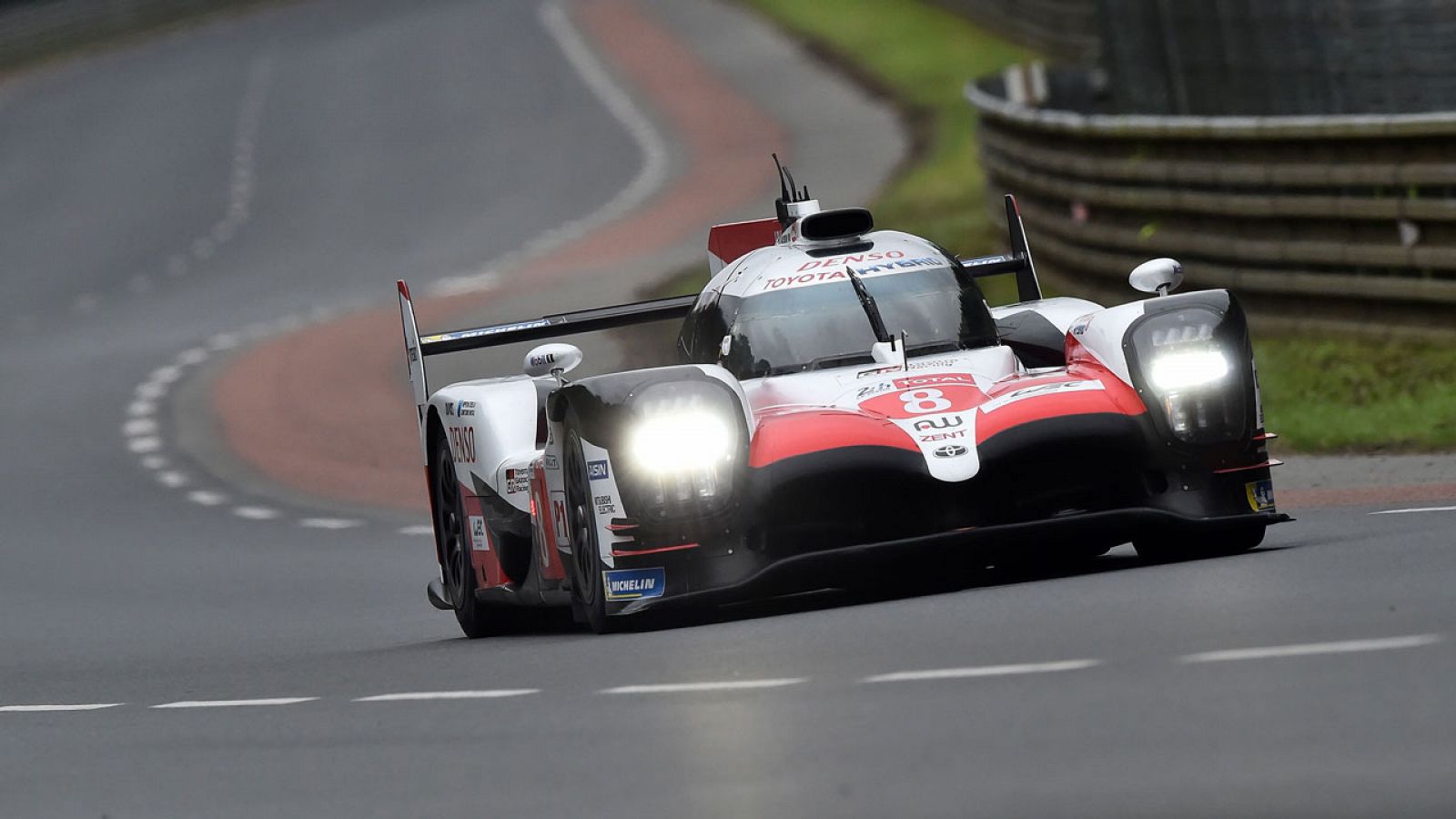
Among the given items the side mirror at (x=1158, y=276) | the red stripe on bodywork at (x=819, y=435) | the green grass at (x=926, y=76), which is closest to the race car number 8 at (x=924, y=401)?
the red stripe on bodywork at (x=819, y=435)

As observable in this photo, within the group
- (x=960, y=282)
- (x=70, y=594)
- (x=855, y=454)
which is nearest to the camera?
(x=855, y=454)

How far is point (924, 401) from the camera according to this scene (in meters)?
9.12

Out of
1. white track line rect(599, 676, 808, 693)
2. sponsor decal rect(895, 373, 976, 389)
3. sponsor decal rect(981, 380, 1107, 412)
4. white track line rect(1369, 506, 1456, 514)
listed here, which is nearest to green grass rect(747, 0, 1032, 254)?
white track line rect(1369, 506, 1456, 514)

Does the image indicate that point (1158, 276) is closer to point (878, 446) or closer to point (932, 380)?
point (932, 380)

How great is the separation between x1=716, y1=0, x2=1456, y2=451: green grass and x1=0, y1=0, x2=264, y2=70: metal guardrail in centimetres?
1757

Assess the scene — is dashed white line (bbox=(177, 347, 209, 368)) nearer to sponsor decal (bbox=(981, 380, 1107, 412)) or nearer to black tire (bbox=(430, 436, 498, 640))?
black tire (bbox=(430, 436, 498, 640))

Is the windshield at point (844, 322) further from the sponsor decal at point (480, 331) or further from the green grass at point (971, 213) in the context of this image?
the green grass at point (971, 213)

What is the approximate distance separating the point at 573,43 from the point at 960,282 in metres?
48.2

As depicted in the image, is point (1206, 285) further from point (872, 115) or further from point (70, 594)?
point (872, 115)

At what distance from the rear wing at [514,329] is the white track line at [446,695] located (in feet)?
11.4

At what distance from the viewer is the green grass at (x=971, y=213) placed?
1416cm

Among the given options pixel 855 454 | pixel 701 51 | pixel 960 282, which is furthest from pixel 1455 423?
pixel 701 51

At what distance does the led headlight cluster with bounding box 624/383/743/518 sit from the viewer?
886 centimetres

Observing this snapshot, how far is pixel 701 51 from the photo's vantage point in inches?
2100
